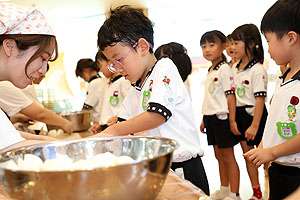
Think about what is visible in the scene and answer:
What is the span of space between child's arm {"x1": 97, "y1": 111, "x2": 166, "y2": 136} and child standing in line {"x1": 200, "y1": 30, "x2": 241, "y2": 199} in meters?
1.61

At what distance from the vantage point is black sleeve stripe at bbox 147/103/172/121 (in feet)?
3.71

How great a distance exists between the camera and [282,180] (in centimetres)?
124

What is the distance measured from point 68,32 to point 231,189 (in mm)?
5979

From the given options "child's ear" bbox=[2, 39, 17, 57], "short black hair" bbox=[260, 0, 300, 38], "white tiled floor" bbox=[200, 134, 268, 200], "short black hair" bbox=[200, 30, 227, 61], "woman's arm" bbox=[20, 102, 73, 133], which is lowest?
"white tiled floor" bbox=[200, 134, 268, 200]

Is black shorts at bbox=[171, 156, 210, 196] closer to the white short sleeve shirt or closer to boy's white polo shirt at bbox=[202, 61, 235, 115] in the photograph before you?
boy's white polo shirt at bbox=[202, 61, 235, 115]

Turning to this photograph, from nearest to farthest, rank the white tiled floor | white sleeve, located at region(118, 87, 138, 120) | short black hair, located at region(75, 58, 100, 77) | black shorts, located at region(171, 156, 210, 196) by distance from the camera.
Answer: black shorts, located at region(171, 156, 210, 196) < white sleeve, located at region(118, 87, 138, 120) < the white tiled floor < short black hair, located at region(75, 58, 100, 77)

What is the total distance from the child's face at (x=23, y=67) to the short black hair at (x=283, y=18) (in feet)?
2.46

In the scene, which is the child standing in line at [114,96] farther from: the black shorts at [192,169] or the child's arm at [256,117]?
the black shorts at [192,169]

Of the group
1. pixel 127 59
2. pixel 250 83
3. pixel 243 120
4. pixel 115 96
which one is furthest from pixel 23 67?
pixel 243 120

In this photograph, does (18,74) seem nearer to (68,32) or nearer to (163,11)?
(163,11)

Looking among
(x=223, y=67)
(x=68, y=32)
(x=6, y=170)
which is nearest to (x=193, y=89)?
(x=68, y=32)

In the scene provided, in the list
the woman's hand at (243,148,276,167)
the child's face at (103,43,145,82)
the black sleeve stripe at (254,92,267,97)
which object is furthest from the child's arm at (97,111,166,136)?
the black sleeve stripe at (254,92,267,97)

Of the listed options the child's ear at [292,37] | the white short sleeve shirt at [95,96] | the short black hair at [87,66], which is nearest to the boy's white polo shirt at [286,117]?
the child's ear at [292,37]

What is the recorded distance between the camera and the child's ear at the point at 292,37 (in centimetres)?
119
